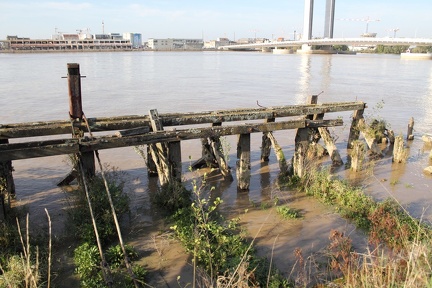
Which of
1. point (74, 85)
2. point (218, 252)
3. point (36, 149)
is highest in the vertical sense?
point (74, 85)

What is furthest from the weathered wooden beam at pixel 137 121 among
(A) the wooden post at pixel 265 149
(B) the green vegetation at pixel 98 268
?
(B) the green vegetation at pixel 98 268

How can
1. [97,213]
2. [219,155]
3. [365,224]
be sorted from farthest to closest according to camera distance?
[219,155]
[365,224]
[97,213]

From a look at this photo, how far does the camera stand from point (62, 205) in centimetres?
802

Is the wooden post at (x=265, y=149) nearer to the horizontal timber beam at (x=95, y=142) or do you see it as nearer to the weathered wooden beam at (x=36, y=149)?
the horizontal timber beam at (x=95, y=142)

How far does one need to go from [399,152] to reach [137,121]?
312 inches

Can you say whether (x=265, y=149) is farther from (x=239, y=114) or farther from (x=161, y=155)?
(x=161, y=155)

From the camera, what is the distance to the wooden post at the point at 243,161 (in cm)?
853

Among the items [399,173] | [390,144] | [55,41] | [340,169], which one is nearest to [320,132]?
[340,169]

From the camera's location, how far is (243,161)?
340 inches

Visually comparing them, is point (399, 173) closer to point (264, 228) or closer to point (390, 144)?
point (390, 144)

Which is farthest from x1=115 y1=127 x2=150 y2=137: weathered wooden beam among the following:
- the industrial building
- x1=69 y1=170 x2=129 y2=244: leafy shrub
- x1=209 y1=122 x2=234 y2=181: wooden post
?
the industrial building

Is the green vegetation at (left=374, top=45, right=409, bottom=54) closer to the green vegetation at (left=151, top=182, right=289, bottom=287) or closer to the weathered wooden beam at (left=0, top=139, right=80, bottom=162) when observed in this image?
the green vegetation at (left=151, top=182, right=289, bottom=287)

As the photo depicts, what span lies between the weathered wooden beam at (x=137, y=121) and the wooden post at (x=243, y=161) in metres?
0.73

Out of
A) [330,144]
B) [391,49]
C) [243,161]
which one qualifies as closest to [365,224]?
[243,161]
